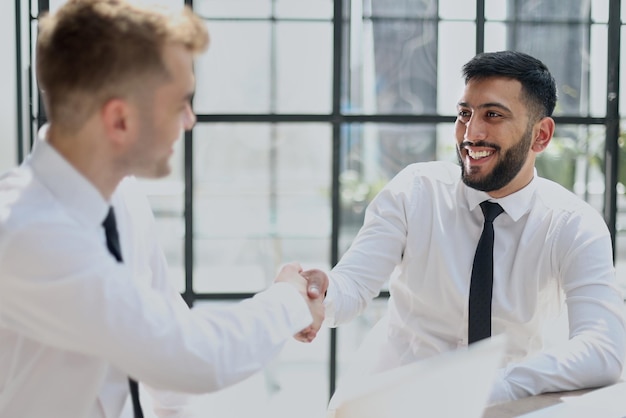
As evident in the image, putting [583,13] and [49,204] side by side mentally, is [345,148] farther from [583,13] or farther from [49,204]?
[49,204]

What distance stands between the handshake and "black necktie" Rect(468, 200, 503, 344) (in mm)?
399

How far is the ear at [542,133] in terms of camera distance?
2492 millimetres

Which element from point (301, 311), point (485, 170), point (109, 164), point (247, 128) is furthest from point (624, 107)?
point (109, 164)

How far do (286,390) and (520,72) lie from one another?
1.49 m

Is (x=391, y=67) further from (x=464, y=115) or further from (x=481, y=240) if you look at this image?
(x=481, y=240)

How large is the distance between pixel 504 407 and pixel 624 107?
1.92 m

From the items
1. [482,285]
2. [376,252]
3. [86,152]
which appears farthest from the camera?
[376,252]

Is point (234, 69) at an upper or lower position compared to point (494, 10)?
lower

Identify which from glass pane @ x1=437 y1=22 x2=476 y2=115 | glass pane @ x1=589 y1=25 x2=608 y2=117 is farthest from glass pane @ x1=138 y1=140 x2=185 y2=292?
glass pane @ x1=589 y1=25 x2=608 y2=117

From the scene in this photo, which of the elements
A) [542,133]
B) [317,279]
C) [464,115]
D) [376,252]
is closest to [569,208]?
[542,133]

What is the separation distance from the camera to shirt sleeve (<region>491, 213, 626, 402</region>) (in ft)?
6.24

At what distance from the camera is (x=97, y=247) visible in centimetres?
128

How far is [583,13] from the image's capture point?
10.7 feet

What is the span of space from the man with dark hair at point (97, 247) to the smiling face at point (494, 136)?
3.54 feet
